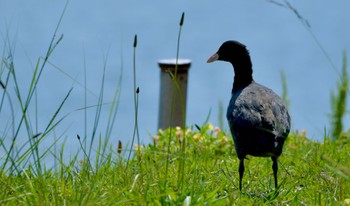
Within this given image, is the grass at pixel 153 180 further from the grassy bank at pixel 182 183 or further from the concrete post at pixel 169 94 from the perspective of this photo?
the concrete post at pixel 169 94

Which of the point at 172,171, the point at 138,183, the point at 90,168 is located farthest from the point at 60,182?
the point at 172,171

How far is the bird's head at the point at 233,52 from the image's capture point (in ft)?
25.0

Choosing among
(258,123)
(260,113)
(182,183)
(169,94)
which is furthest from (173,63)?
(182,183)

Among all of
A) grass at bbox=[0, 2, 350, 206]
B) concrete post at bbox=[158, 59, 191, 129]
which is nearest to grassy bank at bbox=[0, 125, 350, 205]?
grass at bbox=[0, 2, 350, 206]

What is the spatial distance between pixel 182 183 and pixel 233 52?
9.97 feet

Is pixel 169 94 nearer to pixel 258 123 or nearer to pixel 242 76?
pixel 242 76

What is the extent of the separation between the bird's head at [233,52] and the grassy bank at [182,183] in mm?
1019

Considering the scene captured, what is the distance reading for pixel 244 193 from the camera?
5.75 metres

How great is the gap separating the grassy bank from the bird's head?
102 cm

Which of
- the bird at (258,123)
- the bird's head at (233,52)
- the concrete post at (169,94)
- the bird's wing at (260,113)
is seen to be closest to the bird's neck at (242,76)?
the bird's head at (233,52)

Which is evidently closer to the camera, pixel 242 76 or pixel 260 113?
pixel 260 113

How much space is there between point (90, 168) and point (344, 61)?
20.0 feet

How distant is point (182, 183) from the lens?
487 cm

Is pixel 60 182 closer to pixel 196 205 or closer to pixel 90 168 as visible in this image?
pixel 90 168
